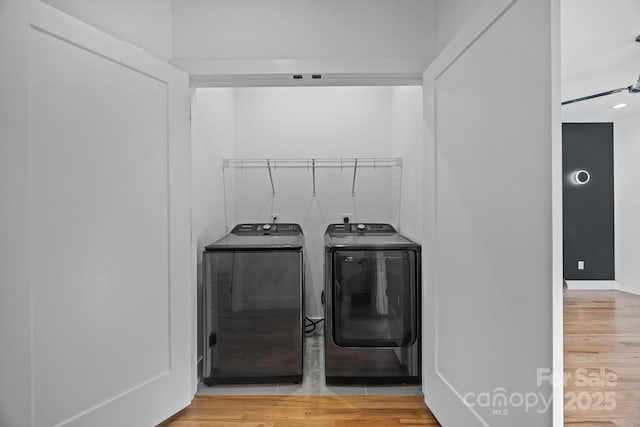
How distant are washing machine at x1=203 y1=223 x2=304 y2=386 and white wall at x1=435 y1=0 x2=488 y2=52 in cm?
144

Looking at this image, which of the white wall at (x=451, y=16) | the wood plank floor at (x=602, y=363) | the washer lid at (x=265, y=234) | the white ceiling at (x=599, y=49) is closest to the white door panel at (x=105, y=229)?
the washer lid at (x=265, y=234)

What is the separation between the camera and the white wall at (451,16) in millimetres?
1642

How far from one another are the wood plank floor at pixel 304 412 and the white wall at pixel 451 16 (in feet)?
6.43

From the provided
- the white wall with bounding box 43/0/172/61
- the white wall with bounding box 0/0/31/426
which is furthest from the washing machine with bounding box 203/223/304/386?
the white wall with bounding box 43/0/172/61

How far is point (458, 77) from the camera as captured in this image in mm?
1590

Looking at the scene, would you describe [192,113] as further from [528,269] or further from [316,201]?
[528,269]

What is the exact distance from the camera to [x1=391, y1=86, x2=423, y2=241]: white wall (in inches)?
99.0

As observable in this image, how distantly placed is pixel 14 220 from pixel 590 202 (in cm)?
625

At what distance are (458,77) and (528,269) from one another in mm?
881

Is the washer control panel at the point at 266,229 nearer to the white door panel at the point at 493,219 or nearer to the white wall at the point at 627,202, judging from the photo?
the white door panel at the point at 493,219

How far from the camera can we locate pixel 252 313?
2316 millimetres

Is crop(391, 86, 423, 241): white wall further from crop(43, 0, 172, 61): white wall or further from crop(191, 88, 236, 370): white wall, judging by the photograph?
crop(43, 0, 172, 61): white wall

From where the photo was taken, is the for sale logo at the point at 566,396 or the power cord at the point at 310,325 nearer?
the for sale logo at the point at 566,396

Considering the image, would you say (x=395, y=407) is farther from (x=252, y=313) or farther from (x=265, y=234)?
(x=265, y=234)
